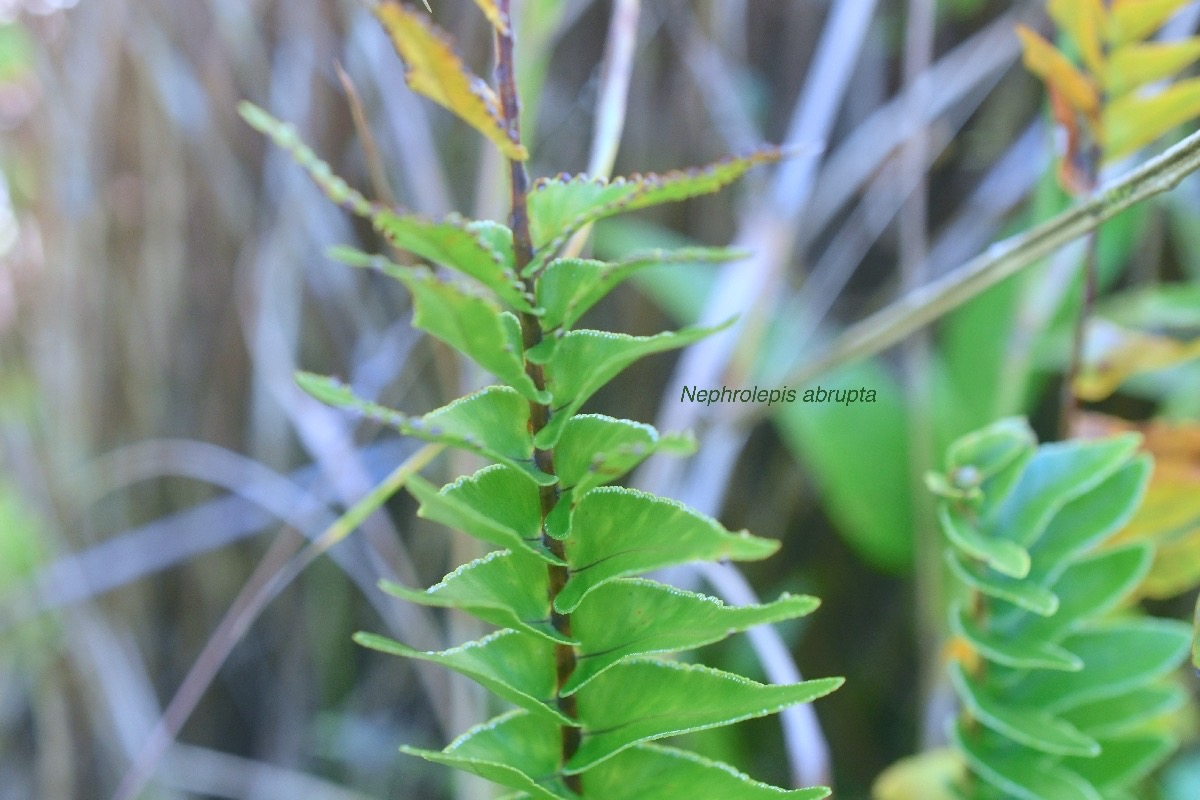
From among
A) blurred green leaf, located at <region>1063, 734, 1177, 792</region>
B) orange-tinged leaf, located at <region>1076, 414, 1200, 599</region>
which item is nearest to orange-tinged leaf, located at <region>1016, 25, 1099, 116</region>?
orange-tinged leaf, located at <region>1076, 414, 1200, 599</region>

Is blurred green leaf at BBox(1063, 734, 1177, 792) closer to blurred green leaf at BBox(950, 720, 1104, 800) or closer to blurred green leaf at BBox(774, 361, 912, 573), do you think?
blurred green leaf at BBox(950, 720, 1104, 800)

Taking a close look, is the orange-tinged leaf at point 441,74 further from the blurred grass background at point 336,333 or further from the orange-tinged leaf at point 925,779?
the blurred grass background at point 336,333

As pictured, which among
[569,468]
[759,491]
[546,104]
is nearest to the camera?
[569,468]

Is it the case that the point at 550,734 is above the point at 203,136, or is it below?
below

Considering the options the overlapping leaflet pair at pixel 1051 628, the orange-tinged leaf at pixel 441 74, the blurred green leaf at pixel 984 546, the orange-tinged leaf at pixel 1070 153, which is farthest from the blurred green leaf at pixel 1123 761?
the orange-tinged leaf at pixel 441 74

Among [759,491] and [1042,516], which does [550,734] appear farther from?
[759,491]

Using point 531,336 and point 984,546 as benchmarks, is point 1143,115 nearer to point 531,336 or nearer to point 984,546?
point 984,546

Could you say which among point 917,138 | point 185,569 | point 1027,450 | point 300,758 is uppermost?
point 917,138

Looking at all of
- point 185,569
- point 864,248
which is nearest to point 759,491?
point 864,248
